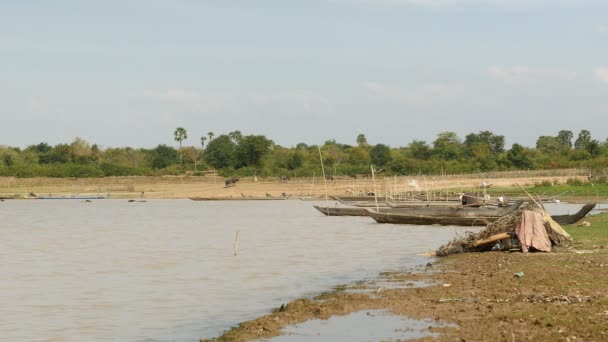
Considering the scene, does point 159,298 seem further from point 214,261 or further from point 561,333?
point 561,333

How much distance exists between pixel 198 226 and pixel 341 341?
3129 centimetres

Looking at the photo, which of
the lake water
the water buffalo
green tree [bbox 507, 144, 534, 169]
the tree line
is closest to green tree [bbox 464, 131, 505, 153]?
the tree line

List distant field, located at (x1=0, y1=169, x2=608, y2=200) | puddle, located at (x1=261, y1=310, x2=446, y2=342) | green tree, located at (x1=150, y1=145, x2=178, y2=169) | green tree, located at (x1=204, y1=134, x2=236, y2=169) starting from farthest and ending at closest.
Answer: green tree, located at (x1=150, y1=145, x2=178, y2=169), green tree, located at (x1=204, y1=134, x2=236, y2=169), distant field, located at (x1=0, y1=169, x2=608, y2=200), puddle, located at (x1=261, y1=310, x2=446, y2=342)

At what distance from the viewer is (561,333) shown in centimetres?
888

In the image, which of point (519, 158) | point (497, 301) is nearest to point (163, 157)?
point (519, 158)

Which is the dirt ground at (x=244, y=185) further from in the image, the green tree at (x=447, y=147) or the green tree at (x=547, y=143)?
the green tree at (x=547, y=143)

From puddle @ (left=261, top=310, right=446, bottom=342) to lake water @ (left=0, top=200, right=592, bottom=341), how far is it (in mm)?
1754

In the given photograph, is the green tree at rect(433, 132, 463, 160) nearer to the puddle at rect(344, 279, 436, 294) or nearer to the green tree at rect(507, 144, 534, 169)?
the green tree at rect(507, 144, 534, 169)

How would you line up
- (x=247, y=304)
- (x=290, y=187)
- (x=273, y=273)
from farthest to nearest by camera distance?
(x=290, y=187) → (x=273, y=273) → (x=247, y=304)

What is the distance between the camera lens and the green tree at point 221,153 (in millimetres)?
93812

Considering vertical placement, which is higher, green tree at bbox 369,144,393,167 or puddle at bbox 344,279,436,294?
green tree at bbox 369,144,393,167

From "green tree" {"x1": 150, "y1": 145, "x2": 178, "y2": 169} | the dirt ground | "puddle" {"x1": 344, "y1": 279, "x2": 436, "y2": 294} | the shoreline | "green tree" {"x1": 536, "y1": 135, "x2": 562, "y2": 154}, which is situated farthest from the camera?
"green tree" {"x1": 536, "y1": 135, "x2": 562, "y2": 154}

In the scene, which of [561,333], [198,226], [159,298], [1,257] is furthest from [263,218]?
[561,333]

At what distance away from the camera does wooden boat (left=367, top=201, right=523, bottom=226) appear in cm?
3155
